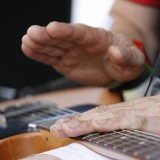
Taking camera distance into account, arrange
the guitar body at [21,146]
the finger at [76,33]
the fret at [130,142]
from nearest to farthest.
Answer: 1. the fret at [130,142]
2. the guitar body at [21,146]
3. the finger at [76,33]

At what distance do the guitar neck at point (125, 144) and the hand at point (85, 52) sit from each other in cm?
29

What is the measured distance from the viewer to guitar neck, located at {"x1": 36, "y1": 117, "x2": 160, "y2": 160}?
42cm

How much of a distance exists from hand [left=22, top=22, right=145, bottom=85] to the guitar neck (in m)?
0.29

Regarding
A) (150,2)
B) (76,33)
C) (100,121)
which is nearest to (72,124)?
(100,121)

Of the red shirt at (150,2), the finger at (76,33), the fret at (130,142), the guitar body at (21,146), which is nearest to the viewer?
the fret at (130,142)

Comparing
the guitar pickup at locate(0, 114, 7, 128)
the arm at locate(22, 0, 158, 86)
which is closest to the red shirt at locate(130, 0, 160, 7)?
the arm at locate(22, 0, 158, 86)

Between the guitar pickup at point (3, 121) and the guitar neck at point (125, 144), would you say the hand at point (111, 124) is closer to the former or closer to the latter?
the guitar neck at point (125, 144)

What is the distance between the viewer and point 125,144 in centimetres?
45

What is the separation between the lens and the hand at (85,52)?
75 centimetres

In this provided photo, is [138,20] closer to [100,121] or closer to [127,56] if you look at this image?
[127,56]

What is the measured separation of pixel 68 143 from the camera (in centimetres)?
53

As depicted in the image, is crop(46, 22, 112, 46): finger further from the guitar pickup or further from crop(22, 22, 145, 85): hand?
the guitar pickup

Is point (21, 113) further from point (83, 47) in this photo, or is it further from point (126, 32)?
point (126, 32)

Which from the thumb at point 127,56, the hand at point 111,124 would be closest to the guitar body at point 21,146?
the hand at point 111,124
